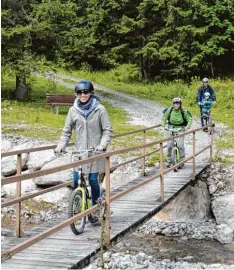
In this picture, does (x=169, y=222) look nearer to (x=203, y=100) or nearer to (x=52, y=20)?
(x=203, y=100)

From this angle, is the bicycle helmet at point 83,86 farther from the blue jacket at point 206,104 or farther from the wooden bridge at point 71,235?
the blue jacket at point 206,104

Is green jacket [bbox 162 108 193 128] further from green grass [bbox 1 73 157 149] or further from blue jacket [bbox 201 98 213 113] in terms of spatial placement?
blue jacket [bbox 201 98 213 113]

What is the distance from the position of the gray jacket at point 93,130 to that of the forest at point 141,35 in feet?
61.8

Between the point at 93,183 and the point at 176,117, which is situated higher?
the point at 176,117

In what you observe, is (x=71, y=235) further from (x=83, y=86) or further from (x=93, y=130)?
(x=83, y=86)

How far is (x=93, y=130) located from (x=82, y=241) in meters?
1.48

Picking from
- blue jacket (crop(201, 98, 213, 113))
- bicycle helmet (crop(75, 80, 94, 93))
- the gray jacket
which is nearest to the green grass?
blue jacket (crop(201, 98, 213, 113))

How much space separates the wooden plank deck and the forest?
56.3 ft

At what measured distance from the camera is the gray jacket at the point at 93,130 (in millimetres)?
6941

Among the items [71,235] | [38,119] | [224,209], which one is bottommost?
[224,209]

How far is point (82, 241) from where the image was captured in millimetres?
6633

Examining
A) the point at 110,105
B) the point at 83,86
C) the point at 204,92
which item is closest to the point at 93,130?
the point at 83,86

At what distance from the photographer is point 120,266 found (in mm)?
9289

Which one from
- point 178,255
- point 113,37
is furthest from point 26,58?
point 113,37
